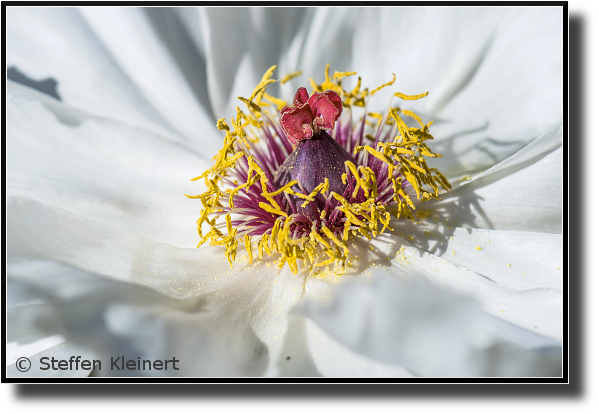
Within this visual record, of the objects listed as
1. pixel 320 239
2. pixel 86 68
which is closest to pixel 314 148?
pixel 320 239

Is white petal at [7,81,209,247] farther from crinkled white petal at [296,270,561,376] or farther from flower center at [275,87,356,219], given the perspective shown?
crinkled white petal at [296,270,561,376]

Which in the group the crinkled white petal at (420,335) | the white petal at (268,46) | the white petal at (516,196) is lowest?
the crinkled white petal at (420,335)

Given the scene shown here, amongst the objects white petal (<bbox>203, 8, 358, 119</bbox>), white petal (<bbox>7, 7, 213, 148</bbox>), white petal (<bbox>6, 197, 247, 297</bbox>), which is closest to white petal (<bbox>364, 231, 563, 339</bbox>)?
white petal (<bbox>6, 197, 247, 297</bbox>)

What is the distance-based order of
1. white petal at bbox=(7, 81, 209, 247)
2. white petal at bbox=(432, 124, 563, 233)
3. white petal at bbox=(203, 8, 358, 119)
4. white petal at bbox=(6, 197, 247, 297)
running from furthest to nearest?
white petal at bbox=(203, 8, 358, 119), white petal at bbox=(7, 81, 209, 247), white petal at bbox=(432, 124, 563, 233), white petal at bbox=(6, 197, 247, 297)

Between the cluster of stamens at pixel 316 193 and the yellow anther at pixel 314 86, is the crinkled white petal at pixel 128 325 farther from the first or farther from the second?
the yellow anther at pixel 314 86

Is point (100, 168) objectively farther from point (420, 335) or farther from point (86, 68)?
point (420, 335)

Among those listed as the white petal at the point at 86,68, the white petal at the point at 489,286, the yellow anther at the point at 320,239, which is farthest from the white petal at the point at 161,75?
the white petal at the point at 489,286

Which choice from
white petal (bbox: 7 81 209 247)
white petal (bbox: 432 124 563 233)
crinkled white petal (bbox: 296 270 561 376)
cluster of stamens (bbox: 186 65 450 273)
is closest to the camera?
crinkled white petal (bbox: 296 270 561 376)
